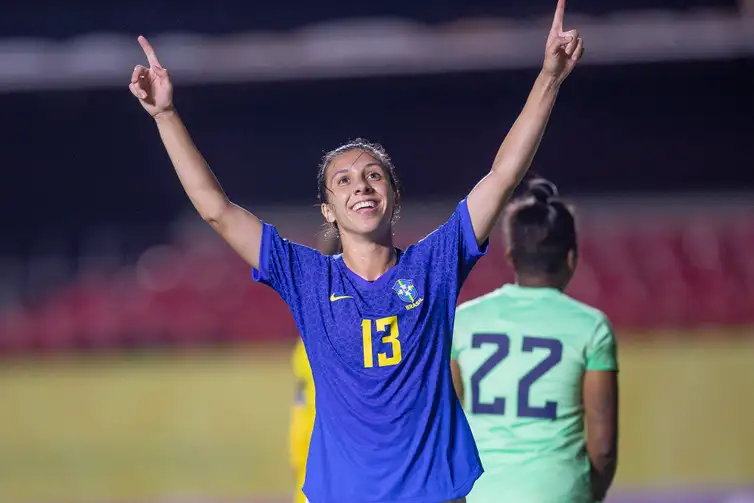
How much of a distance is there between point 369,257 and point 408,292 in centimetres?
16

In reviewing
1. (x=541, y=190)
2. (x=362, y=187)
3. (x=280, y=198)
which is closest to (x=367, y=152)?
(x=362, y=187)

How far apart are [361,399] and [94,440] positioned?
24.2 feet

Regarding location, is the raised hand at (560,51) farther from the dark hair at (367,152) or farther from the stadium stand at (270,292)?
the stadium stand at (270,292)

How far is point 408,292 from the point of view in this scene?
270 centimetres

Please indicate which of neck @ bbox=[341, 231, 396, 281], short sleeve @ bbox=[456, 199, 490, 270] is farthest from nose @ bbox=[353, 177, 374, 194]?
short sleeve @ bbox=[456, 199, 490, 270]

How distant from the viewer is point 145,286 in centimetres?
1429

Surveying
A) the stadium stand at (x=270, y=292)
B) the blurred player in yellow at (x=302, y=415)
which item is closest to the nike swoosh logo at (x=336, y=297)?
the blurred player in yellow at (x=302, y=415)

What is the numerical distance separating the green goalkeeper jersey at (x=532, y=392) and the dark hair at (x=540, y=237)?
0.41ft

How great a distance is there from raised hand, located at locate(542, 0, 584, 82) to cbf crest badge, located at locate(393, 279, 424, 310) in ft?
2.09

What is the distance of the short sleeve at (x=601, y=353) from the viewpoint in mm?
3227

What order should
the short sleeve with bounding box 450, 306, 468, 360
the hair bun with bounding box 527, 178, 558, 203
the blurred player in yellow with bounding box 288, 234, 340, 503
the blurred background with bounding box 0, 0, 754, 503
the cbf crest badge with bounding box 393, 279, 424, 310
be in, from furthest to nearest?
1. the blurred background with bounding box 0, 0, 754, 503
2. the blurred player in yellow with bounding box 288, 234, 340, 503
3. the hair bun with bounding box 527, 178, 558, 203
4. the short sleeve with bounding box 450, 306, 468, 360
5. the cbf crest badge with bounding box 393, 279, 424, 310

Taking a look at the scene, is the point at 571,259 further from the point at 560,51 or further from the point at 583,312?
the point at 560,51

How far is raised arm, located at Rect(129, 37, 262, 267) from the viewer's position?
271 centimetres

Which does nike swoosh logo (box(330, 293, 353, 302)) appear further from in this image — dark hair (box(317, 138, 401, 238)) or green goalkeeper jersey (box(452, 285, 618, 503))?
green goalkeeper jersey (box(452, 285, 618, 503))
